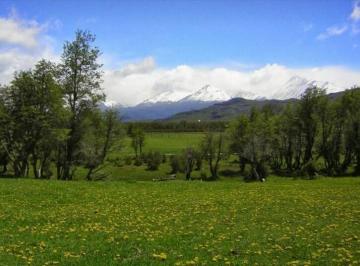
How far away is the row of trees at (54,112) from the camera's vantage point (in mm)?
57653

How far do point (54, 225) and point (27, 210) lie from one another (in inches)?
210

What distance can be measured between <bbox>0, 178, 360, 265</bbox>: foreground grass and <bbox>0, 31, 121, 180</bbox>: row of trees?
2421 centimetres

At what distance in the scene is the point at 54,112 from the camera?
5781 cm

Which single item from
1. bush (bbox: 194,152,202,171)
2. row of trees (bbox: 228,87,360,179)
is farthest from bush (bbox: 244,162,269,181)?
bush (bbox: 194,152,202,171)

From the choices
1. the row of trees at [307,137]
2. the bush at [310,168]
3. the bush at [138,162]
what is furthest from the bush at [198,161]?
the bush at [310,168]

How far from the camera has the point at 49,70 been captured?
59500 mm

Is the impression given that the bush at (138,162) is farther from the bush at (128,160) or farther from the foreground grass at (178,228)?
the foreground grass at (178,228)

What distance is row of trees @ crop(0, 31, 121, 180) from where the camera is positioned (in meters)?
57.7

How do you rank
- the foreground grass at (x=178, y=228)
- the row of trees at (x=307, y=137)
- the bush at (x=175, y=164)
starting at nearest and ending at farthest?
1. the foreground grass at (x=178, y=228)
2. the row of trees at (x=307, y=137)
3. the bush at (x=175, y=164)

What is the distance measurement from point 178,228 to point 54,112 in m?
40.5

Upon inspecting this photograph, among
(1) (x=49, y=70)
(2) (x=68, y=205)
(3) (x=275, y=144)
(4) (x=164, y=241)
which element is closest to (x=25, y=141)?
(1) (x=49, y=70)

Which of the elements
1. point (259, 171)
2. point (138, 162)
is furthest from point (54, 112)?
point (138, 162)

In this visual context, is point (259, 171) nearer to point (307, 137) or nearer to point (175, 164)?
point (307, 137)

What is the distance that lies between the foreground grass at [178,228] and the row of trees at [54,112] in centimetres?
2421
